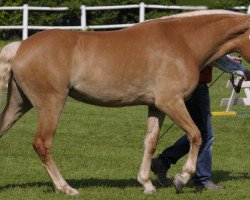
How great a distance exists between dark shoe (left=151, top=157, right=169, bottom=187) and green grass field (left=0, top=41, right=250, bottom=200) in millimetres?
270

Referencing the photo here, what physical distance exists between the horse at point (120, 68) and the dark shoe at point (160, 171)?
462 millimetres

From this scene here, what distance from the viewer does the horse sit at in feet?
28.7

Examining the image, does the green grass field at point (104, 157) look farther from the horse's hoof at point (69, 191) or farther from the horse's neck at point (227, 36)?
the horse's neck at point (227, 36)

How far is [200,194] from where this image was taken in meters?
9.05

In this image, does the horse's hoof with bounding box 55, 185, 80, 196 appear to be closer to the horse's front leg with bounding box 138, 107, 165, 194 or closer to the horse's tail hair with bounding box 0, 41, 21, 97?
the horse's front leg with bounding box 138, 107, 165, 194

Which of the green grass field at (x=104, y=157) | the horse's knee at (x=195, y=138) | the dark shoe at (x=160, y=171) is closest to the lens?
the horse's knee at (x=195, y=138)

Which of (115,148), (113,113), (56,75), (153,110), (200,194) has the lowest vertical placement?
(113,113)

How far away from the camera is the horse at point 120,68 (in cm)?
875

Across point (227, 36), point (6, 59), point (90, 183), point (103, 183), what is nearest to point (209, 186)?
point (103, 183)

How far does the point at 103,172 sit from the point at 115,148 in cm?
197

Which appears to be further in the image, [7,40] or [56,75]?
[7,40]

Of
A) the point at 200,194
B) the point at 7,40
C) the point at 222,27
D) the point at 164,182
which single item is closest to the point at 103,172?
the point at 164,182

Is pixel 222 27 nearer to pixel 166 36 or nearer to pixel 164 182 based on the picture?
pixel 166 36

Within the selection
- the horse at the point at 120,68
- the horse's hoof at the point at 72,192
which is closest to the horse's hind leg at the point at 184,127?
the horse at the point at 120,68
